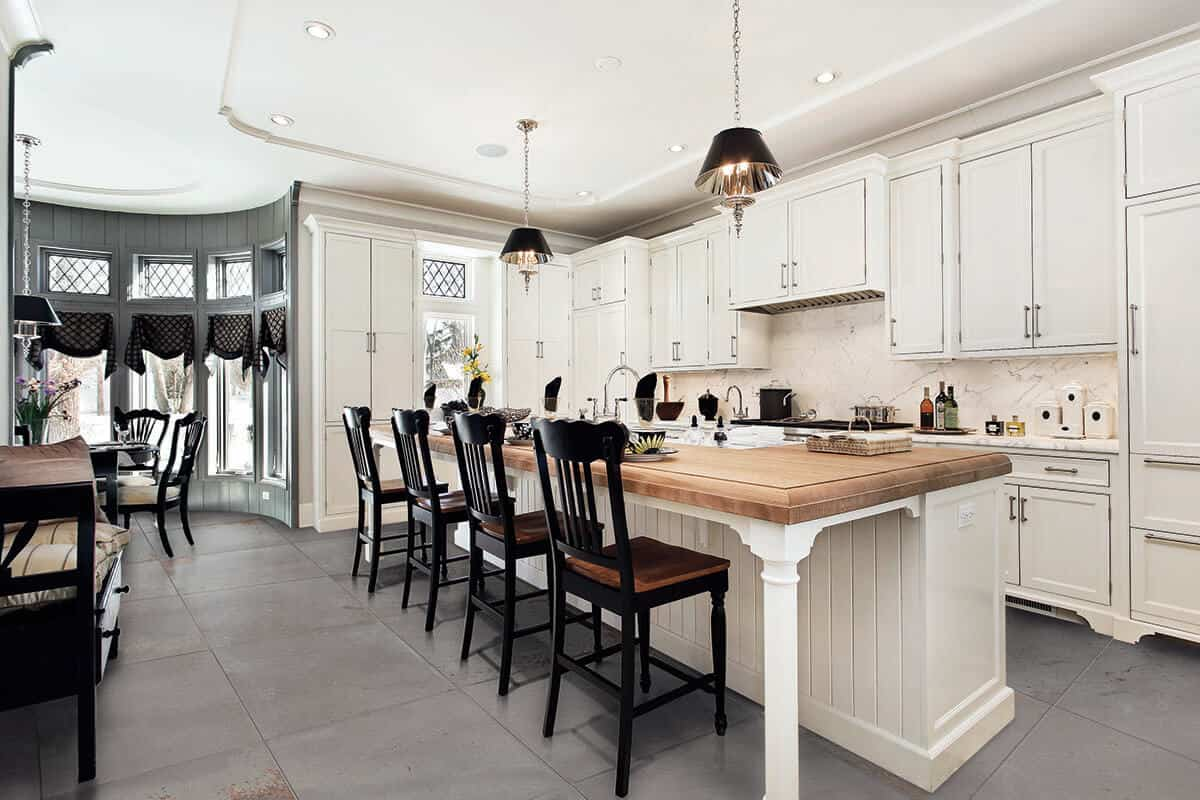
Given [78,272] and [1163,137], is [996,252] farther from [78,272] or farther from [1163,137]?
[78,272]

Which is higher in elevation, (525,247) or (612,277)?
(612,277)

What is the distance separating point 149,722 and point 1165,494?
13.6 ft

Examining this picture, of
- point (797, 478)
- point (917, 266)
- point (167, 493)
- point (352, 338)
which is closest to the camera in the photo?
point (797, 478)

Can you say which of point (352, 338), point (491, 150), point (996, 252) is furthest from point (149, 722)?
point (996, 252)

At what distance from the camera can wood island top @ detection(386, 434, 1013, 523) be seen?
1512mm

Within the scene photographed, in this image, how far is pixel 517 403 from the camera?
247 inches

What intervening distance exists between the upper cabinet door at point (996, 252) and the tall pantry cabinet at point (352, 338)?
4.24 metres

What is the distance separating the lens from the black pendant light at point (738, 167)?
2424 millimetres

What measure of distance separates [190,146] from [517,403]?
3279 mm

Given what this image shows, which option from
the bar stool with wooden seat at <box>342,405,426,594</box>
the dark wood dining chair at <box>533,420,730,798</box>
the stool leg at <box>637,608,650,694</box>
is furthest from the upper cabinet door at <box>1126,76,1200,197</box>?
the bar stool with wooden seat at <box>342,405,426,594</box>

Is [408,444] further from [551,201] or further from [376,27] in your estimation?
[551,201]

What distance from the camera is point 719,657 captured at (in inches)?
81.4

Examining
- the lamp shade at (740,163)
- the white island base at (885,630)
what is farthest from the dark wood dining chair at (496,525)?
the lamp shade at (740,163)

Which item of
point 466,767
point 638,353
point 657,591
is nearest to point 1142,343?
point 657,591
